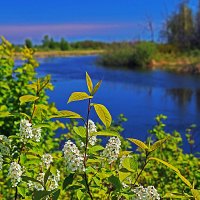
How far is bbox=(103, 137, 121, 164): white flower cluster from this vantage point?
1.15m

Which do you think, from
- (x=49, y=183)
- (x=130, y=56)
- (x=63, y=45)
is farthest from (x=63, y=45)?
(x=49, y=183)

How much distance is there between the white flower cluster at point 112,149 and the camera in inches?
45.1

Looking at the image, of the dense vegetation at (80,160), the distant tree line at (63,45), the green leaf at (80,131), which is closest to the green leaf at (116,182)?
the dense vegetation at (80,160)

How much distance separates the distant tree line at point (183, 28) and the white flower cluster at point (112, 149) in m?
30.1

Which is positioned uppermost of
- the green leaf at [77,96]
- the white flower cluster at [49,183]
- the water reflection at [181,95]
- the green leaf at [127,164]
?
the green leaf at [77,96]

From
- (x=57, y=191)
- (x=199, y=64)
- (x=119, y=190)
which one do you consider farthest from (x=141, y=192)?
(x=199, y=64)

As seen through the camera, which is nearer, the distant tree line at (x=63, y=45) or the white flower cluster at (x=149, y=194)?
the white flower cluster at (x=149, y=194)

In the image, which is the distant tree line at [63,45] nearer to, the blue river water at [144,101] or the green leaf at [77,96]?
the blue river water at [144,101]

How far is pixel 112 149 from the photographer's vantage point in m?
1.15

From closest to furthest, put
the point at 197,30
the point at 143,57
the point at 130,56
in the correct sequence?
the point at 143,57
the point at 130,56
the point at 197,30

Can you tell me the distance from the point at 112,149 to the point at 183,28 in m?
32.7

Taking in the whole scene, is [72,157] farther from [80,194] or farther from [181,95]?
[181,95]

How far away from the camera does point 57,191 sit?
44.5 inches

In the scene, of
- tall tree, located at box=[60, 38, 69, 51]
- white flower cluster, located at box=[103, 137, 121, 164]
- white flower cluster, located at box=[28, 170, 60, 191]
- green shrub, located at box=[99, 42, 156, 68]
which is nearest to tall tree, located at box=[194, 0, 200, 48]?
green shrub, located at box=[99, 42, 156, 68]
